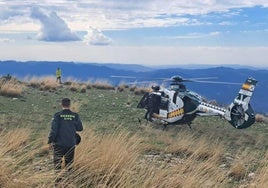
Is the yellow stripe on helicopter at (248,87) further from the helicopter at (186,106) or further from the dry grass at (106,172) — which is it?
the dry grass at (106,172)

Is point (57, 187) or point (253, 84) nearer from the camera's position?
point (57, 187)

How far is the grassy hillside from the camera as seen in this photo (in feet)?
20.6

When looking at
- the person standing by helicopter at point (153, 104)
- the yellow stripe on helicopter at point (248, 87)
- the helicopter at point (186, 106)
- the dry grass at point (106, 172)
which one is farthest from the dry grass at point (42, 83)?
the dry grass at point (106, 172)

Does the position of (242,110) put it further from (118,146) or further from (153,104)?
(118,146)

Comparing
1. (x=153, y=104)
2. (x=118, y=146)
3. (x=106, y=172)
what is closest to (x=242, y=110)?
(x=153, y=104)

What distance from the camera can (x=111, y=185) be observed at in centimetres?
614

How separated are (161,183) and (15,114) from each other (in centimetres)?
1203

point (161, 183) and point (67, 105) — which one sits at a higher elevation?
point (67, 105)

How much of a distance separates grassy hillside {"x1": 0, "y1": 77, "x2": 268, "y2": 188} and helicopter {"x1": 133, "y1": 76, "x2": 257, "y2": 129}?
0.47m

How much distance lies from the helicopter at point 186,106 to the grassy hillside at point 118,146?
469 mm

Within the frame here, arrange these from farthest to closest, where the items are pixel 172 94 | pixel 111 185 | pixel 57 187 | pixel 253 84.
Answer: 1. pixel 172 94
2. pixel 253 84
3. pixel 111 185
4. pixel 57 187

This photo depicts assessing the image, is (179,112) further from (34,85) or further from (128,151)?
(34,85)

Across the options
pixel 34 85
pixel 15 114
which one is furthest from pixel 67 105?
pixel 34 85

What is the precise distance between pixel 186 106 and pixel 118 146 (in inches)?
398
